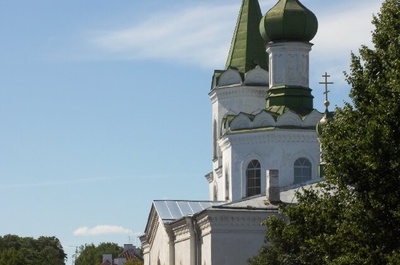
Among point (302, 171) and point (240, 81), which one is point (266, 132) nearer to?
point (302, 171)

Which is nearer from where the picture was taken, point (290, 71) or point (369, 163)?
point (369, 163)

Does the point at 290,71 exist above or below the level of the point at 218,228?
above

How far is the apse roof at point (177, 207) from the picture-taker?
38375 mm

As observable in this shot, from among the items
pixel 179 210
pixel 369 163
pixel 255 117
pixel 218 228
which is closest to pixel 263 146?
pixel 255 117

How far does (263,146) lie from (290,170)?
116 centimetres

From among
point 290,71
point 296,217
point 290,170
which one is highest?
point 290,71

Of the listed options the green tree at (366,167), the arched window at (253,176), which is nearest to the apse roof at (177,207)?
the arched window at (253,176)

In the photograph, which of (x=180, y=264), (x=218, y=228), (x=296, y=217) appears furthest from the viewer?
(x=180, y=264)

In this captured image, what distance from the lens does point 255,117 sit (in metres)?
39.8

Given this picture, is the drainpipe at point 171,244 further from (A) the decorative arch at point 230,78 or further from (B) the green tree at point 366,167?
(B) the green tree at point 366,167

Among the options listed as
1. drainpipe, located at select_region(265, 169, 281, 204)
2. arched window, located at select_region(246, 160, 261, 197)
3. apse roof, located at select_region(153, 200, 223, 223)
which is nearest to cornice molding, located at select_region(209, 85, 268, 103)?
arched window, located at select_region(246, 160, 261, 197)

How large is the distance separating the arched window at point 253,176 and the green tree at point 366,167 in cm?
1527

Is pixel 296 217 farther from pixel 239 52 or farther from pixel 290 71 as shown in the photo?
pixel 239 52

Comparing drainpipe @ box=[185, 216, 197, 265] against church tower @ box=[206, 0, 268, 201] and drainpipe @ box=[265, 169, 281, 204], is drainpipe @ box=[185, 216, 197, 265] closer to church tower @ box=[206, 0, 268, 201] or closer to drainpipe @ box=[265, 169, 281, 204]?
drainpipe @ box=[265, 169, 281, 204]
